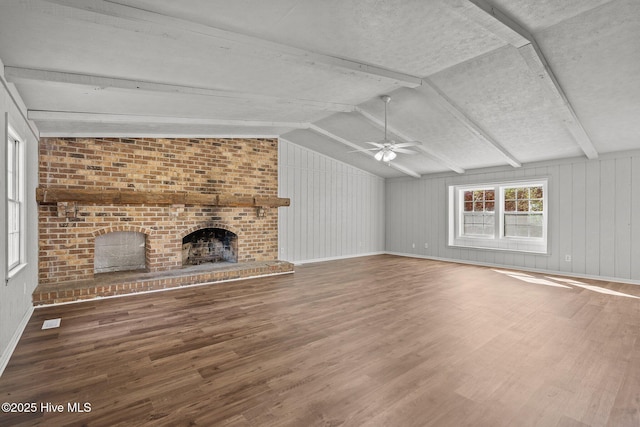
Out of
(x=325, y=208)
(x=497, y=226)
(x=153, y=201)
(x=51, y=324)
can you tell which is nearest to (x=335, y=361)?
(x=51, y=324)

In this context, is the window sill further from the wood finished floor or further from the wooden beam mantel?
the wooden beam mantel

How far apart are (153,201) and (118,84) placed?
2312mm

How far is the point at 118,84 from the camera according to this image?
121 inches

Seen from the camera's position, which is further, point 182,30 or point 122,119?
point 122,119

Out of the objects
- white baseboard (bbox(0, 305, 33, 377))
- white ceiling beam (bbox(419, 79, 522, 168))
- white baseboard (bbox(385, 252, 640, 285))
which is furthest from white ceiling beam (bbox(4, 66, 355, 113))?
white baseboard (bbox(385, 252, 640, 285))

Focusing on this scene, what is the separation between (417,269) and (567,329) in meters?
3.45

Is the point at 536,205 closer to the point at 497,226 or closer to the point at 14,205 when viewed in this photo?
the point at 497,226

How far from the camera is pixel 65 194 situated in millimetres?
4254

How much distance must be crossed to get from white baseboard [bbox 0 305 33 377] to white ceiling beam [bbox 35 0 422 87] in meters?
2.54

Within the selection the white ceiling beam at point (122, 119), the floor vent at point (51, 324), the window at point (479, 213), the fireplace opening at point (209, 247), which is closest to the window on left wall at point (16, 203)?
the white ceiling beam at point (122, 119)

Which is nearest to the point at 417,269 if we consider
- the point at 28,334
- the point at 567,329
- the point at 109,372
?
the point at 567,329

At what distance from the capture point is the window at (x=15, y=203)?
3156 mm

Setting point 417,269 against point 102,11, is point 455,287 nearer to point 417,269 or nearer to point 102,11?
point 417,269

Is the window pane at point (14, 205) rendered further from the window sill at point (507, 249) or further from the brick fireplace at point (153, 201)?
the window sill at point (507, 249)
